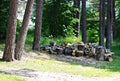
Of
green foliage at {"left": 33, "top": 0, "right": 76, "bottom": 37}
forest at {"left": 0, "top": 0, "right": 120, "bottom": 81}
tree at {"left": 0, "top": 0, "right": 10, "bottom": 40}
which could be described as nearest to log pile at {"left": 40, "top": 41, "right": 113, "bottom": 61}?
forest at {"left": 0, "top": 0, "right": 120, "bottom": 81}

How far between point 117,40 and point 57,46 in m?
19.8

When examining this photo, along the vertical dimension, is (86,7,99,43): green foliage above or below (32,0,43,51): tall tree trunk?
below

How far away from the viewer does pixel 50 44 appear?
86.7ft

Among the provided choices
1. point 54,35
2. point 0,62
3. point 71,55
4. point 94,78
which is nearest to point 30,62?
point 0,62

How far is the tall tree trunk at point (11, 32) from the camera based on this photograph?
17516mm

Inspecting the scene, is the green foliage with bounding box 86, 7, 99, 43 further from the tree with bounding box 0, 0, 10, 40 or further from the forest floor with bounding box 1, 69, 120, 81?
the forest floor with bounding box 1, 69, 120, 81

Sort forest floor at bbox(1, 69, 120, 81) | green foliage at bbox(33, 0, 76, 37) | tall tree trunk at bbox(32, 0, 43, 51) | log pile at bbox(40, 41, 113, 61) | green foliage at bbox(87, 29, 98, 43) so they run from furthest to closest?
green foliage at bbox(87, 29, 98, 43), green foliage at bbox(33, 0, 76, 37), log pile at bbox(40, 41, 113, 61), tall tree trunk at bbox(32, 0, 43, 51), forest floor at bbox(1, 69, 120, 81)

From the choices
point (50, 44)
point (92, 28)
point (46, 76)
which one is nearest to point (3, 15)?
point (50, 44)

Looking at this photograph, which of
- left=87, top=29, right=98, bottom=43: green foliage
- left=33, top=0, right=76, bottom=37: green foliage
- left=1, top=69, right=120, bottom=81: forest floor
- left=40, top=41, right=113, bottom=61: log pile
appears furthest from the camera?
left=87, top=29, right=98, bottom=43: green foliage

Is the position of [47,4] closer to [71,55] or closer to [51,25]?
[51,25]

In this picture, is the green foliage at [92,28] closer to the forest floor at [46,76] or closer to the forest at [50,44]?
the forest at [50,44]

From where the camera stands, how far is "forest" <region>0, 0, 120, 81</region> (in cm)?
1752

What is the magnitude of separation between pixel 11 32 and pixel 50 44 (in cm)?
898

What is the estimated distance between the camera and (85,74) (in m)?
17.3
